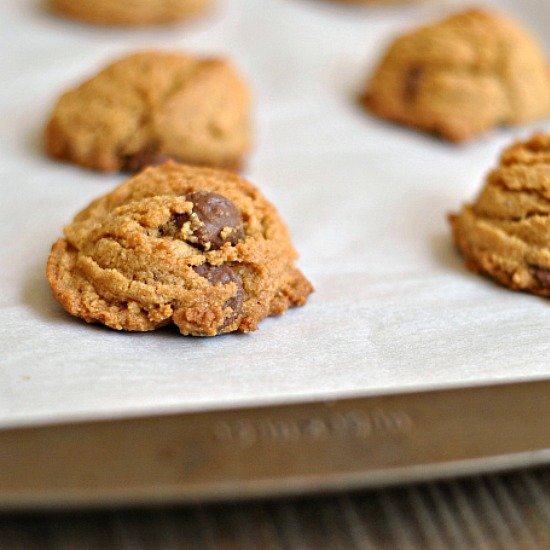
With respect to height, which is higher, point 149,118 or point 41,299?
point 149,118

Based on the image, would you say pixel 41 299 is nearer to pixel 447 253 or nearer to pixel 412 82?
pixel 447 253

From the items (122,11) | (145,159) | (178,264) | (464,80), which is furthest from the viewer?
(122,11)

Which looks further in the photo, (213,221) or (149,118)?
(149,118)

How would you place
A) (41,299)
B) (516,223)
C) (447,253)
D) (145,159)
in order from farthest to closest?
(145,159), (447,253), (516,223), (41,299)

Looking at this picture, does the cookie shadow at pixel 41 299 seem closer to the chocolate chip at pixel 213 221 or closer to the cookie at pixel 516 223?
the chocolate chip at pixel 213 221

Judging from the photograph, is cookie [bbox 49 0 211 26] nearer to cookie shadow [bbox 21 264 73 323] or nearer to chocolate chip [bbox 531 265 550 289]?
cookie shadow [bbox 21 264 73 323]

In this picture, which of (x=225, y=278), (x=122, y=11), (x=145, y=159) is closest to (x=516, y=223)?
(x=225, y=278)

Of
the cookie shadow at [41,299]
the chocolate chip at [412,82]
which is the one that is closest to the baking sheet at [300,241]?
the cookie shadow at [41,299]

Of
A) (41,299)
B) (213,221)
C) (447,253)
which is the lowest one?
(41,299)
